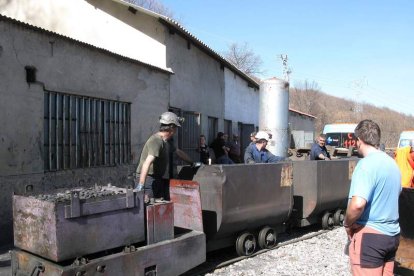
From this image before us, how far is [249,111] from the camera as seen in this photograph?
20703 millimetres

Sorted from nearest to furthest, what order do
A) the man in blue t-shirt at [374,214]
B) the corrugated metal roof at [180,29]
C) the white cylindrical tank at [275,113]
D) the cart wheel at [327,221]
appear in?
the man in blue t-shirt at [374,214] < the cart wheel at [327,221] < the white cylindrical tank at [275,113] < the corrugated metal roof at [180,29]

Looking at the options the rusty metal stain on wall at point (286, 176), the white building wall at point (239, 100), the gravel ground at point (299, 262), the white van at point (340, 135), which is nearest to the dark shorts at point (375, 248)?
the gravel ground at point (299, 262)

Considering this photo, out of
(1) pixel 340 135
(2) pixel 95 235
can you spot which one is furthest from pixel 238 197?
(1) pixel 340 135

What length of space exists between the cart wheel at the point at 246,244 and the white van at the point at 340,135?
18419 millimetres

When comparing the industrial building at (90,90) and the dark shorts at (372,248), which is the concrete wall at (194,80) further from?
the dark shorts at (372,248)

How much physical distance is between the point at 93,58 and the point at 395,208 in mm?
6942

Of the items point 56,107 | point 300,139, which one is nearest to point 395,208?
point 56,107

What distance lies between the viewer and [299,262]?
630cm

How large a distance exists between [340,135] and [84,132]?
61.7ft

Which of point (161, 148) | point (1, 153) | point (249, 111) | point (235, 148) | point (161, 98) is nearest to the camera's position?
point (161, 148)

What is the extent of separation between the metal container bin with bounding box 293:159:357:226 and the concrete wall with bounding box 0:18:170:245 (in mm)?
3986

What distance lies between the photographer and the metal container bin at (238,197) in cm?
582

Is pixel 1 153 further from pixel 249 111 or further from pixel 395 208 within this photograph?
pixel 249 111

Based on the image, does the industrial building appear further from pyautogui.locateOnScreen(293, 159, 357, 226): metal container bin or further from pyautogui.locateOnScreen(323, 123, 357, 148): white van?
pyautogui.locateOnScreen(323, 123, 357, 148): white van
